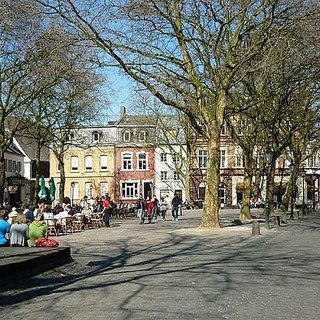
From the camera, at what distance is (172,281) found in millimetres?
14062

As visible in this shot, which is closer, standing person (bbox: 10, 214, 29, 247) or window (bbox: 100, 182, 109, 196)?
standing person (bbox: 10, 214, 29, 247)

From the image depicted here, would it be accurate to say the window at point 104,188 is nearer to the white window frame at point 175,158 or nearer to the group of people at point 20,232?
the white window frame at point 175,158

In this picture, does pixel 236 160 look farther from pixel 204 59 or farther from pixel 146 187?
pixel 204 59

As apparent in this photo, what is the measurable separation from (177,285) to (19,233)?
283 inches

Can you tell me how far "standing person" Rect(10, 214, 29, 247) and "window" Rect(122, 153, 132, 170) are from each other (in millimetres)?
68629

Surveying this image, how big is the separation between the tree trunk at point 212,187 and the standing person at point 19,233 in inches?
499

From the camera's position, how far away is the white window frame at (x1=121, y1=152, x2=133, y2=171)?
289ft

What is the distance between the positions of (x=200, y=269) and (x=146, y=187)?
71729 mm

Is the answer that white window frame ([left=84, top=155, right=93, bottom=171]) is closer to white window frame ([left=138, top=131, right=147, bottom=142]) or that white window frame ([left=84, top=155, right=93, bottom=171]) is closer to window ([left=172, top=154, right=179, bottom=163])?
white window frame ([left=138, top=131, right=147, bottom=142])

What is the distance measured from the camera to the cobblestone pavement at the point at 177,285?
415 inches

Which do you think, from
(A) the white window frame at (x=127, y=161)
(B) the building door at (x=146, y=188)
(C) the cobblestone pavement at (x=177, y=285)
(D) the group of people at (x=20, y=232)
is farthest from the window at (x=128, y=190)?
(D) the group of people at (x=20, y=232)

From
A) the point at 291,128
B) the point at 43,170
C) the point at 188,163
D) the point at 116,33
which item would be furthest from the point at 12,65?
the point at 43,170

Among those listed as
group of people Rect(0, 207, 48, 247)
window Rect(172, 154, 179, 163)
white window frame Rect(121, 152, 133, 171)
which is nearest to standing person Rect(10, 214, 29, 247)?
group of people Rect(0, 207, 48, 247)

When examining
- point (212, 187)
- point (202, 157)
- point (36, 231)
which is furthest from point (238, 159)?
point (36, 231)
